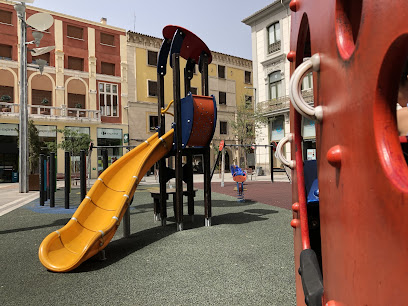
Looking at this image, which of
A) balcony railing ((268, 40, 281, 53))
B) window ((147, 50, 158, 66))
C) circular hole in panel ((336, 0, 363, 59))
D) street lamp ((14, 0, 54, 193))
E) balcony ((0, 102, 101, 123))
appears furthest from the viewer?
window ((147, 50, 158, 66))

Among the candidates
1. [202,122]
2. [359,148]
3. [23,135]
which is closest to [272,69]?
[23,135]

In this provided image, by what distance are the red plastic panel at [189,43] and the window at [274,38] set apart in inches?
776

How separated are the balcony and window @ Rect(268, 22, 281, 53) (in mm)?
14907

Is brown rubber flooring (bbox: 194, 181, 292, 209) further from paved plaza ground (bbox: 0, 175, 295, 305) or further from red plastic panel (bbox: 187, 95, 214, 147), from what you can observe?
red plastic panel (bbox: 187, 95, 214, 147)

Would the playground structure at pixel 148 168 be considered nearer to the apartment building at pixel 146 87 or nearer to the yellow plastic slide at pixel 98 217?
the yellow plastic slide at pixel 98 217

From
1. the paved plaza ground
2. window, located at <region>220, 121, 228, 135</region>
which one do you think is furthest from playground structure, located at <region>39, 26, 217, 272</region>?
window, located at <region>220, 121, 228, 135</region>

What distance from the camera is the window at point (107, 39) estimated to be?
27.4 meters

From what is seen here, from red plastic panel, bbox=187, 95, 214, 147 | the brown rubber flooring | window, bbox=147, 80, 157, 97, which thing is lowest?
the brown rubber flooring

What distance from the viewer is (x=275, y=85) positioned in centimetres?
2502

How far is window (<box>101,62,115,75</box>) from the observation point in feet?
89.1

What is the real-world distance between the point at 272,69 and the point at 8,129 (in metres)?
19.9

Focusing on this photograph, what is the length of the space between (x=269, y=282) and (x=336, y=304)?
7.36ft

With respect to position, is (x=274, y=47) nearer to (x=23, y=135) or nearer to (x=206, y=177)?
(x=23, y=135)

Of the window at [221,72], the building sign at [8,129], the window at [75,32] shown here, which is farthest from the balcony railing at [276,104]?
the building sign at [8,129]
